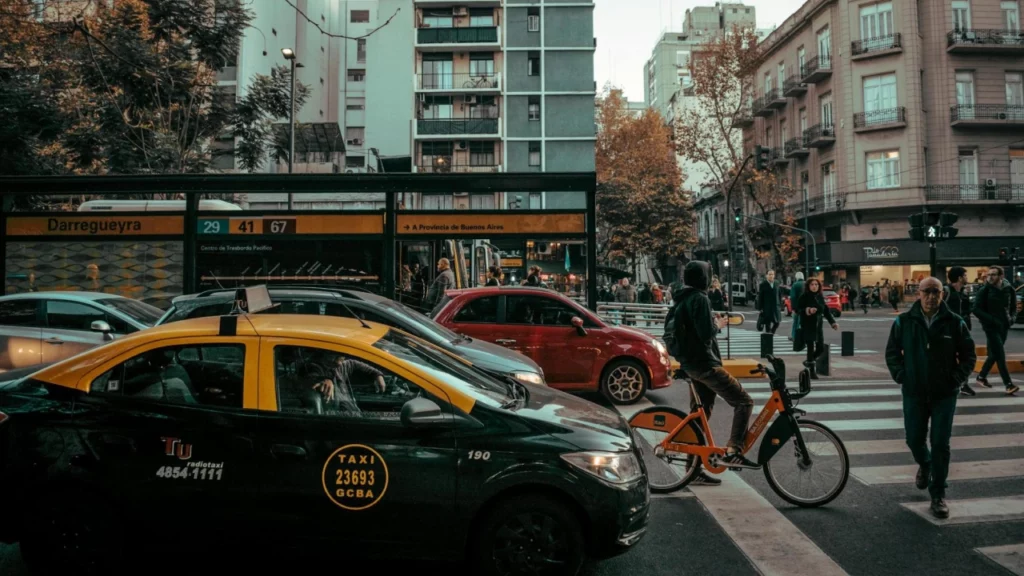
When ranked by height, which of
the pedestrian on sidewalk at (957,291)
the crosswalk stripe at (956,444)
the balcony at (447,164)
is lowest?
the crosswalk stripe at (956,444)

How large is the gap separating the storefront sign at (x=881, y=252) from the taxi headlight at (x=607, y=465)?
39.6 meters

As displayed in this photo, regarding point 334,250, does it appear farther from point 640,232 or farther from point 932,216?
point 640,232

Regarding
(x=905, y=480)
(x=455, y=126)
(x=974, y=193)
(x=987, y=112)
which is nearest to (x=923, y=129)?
(x=987, y=112)

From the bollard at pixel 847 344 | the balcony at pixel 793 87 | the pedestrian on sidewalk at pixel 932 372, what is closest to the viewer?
the pedestrian on sidewalk at pixel 932 372

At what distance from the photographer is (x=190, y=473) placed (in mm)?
3812

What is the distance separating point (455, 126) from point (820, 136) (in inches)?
882

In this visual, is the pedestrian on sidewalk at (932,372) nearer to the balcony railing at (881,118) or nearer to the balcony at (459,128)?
the balcony railing at (881,118)

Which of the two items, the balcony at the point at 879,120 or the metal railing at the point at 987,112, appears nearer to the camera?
the metal railing at the point at 987,112

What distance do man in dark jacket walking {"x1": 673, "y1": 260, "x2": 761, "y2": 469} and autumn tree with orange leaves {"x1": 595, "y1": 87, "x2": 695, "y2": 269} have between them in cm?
4164

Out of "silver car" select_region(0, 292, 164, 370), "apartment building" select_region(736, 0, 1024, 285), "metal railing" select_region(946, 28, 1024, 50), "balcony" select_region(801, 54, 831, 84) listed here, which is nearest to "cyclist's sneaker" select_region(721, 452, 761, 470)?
"silver car" select_region(0, 292, 164, 370)

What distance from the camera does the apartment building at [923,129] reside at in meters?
36.7

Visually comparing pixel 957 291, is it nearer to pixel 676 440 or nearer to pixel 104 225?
pixel 676 440

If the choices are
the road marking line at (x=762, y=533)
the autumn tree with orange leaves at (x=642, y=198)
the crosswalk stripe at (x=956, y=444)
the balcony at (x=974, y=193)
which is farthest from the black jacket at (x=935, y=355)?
the autumn tree with orange leaves at (x=642, y=198)

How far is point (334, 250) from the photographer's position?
13.2 meters
